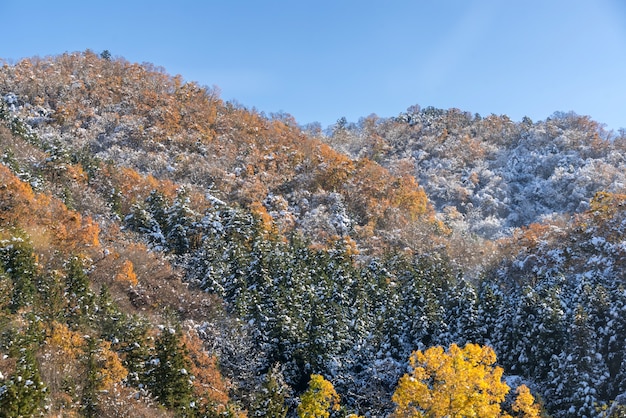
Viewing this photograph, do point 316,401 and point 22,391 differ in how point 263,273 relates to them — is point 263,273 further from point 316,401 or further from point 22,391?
point 22,391

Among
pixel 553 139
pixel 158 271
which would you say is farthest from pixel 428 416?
pixel 553 139

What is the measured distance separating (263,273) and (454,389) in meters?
29.0

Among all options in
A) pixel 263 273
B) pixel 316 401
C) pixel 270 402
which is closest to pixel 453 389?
pixel 316 401

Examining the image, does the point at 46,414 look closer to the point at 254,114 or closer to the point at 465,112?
the point at 254,114

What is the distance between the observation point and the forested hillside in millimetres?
30719

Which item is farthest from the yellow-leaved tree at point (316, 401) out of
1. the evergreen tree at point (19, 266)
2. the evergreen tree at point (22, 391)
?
the evergreen tree at point (19, 266)

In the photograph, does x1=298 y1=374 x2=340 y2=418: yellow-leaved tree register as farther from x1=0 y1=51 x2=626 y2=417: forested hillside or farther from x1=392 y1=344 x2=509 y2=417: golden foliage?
x1=392 y1=344 x2=509 y2=417: golden foliage

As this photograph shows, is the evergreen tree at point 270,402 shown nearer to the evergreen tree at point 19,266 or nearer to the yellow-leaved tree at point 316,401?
the yellow-leaved tree at point 316,401

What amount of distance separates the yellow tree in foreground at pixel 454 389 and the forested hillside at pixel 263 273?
116 millimetres

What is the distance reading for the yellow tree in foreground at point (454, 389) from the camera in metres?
21.6

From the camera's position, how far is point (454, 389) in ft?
72.2

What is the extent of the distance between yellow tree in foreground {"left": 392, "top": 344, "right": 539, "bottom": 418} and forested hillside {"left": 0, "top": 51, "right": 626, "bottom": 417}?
116 mm

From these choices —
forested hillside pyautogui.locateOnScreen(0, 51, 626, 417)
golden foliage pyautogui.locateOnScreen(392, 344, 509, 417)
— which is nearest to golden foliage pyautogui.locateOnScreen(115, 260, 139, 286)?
forested hillside pyautogui.locateOnScreen(0, 51, 626, 417)

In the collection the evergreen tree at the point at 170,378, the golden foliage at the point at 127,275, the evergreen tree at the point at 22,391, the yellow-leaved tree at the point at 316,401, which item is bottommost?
the evergreen tree at the point at 22,391
